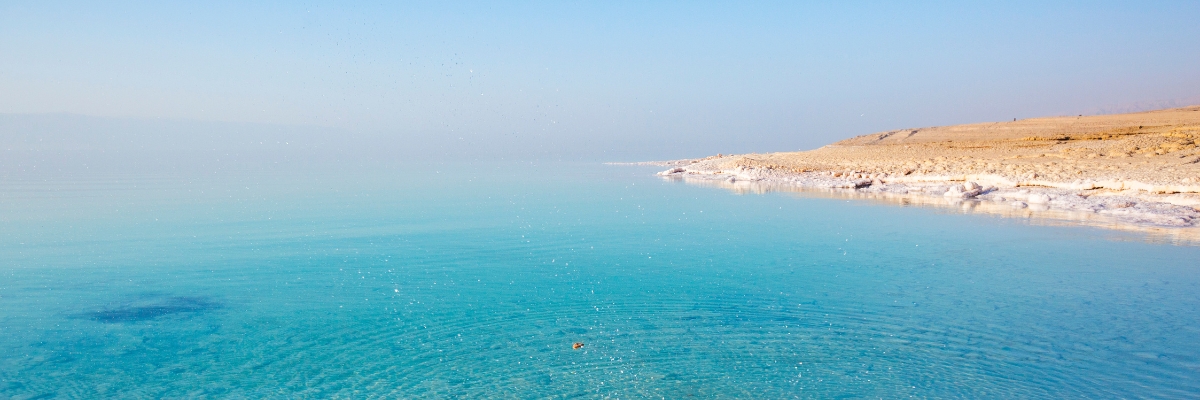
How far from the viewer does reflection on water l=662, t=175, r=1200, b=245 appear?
13.5 meters

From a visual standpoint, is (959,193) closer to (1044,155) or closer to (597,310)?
(1044,155)

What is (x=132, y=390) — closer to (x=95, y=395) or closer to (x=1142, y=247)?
(x=95, y=395)

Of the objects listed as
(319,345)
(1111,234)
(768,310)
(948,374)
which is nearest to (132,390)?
(319,345)

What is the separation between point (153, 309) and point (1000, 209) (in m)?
17.7

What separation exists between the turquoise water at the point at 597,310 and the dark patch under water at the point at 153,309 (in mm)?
45

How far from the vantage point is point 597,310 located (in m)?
8.59

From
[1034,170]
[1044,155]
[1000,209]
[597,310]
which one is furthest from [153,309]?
[1044,155]

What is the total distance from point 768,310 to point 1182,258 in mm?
7342

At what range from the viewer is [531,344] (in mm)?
7297

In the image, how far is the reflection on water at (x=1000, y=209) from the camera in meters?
13.5

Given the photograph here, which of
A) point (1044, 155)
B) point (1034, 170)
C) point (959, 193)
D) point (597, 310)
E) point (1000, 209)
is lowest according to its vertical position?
point (597, 310)

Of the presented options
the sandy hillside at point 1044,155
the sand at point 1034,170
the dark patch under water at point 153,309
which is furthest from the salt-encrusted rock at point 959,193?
the dark patch under water at point 153,309

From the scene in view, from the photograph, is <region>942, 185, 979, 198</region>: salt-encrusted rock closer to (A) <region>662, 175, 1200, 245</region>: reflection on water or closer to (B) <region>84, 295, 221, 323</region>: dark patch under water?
(A) <region>662, 175, 1200, 245</region>: reflection on water

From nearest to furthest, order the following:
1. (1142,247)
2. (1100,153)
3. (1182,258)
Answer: (1182,258) < (1142,247) < (1100,153)
